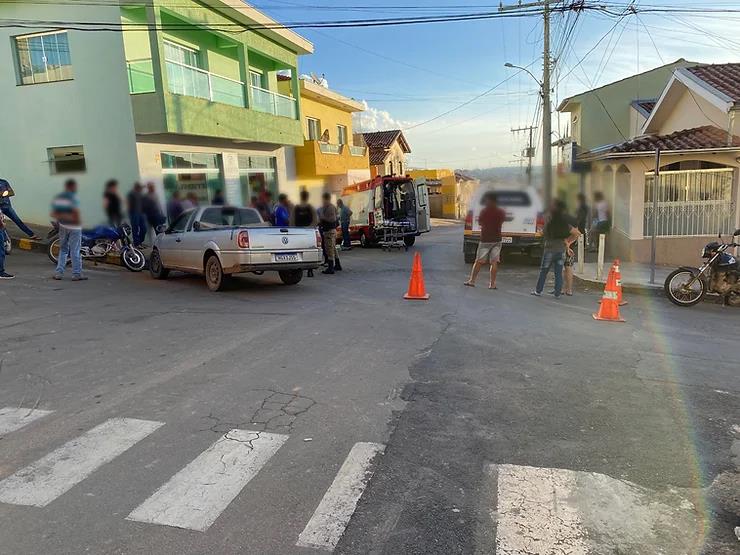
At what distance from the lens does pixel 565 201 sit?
943cm

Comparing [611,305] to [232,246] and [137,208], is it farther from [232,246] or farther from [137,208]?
[137,208]

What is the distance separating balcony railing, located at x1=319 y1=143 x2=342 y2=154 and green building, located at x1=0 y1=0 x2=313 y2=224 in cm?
802

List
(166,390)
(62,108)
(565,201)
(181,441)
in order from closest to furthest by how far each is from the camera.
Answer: (181,441) < (166,390) < (565,201) < (62,108)

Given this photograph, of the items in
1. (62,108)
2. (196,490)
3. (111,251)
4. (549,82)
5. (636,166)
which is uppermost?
(549,82)

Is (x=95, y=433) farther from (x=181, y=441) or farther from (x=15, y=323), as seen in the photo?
(x=15, y=323)

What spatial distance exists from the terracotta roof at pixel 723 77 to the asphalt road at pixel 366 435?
7606 millimetres

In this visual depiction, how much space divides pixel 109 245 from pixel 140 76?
4.75 m

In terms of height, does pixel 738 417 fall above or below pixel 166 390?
below

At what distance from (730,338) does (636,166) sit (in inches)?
287

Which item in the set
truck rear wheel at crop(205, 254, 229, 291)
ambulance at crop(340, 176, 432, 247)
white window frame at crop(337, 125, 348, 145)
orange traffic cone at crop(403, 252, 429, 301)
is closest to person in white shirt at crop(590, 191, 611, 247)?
orange traffic cone at crop(403, 252, 429, 301)

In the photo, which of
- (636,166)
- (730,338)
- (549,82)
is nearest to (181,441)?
(730,338)

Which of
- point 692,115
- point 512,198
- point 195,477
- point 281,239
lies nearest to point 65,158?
point 281,239

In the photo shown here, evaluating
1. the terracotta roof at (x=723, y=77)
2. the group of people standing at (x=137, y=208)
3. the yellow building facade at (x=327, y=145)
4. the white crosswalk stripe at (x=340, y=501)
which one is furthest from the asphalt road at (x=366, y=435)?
the yellow building facade at (x=327, y=145)

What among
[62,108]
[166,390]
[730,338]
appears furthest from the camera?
[62,108]
